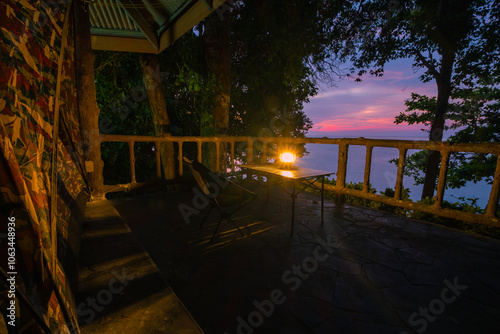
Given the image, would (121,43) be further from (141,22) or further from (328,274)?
(328,274)

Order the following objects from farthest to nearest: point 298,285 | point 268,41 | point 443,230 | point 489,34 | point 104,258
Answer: point 489,34 < point 268,41 < point 443,230 < point 298,285 < point 104,258

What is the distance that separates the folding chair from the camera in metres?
2.93

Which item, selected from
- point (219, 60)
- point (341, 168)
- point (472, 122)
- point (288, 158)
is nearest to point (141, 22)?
point (219, 60)

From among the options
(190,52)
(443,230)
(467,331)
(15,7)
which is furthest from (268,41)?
(467,331)

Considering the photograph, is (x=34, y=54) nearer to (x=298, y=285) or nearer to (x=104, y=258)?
(x=104, y=258)

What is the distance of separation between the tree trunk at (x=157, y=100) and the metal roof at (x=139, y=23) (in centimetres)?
101

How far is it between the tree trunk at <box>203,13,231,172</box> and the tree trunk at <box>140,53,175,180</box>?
1179 mm

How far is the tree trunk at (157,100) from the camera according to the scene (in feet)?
19.2

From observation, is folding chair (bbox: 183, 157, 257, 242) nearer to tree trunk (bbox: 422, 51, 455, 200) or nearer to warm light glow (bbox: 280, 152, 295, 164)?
warm light glow (bbox: 280, 152, 295, 164)

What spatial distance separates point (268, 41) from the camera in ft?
27.1

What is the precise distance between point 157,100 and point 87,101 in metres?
2.72

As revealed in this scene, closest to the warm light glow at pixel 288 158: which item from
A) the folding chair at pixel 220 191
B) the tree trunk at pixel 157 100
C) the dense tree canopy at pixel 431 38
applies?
the folding chair at pixel 220 191

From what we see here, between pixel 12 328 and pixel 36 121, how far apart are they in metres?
1.02

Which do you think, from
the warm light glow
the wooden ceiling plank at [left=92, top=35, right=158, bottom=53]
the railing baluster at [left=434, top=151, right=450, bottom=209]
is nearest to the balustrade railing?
the railing baluster at [left=434, top=151, right=450, bottom=209]
